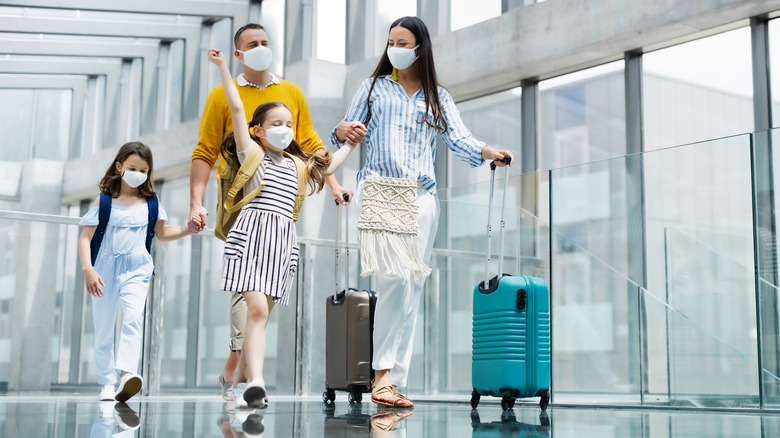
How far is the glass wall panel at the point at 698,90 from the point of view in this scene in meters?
6.88

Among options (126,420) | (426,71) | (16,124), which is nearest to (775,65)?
(426,71)

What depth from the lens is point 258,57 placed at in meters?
3.67

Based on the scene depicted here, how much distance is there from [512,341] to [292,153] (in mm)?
1090

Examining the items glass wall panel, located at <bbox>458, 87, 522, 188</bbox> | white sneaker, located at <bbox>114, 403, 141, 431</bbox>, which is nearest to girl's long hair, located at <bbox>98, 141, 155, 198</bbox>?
white sneaker, located at <bbox>114, 403, 141, 431</bbox>

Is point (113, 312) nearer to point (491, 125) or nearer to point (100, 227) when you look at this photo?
point (100, 227)

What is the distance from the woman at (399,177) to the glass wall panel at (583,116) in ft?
13.6

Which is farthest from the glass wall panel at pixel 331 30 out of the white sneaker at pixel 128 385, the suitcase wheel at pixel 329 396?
the white sneaker at pixel 128 385

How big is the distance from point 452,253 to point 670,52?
2.72m

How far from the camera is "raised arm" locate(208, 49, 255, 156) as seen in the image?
10.7ft

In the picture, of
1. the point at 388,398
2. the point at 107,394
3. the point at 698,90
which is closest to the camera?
the point at 388,398

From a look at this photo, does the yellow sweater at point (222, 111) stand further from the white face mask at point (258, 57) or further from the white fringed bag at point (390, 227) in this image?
the white fringed bag at point (390, 227)

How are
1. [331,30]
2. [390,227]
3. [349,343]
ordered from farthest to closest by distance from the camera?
[331,30]
[349,343]
[390,227]

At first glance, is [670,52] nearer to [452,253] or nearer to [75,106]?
[452,253]

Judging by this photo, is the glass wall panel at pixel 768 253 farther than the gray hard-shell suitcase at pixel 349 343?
No
